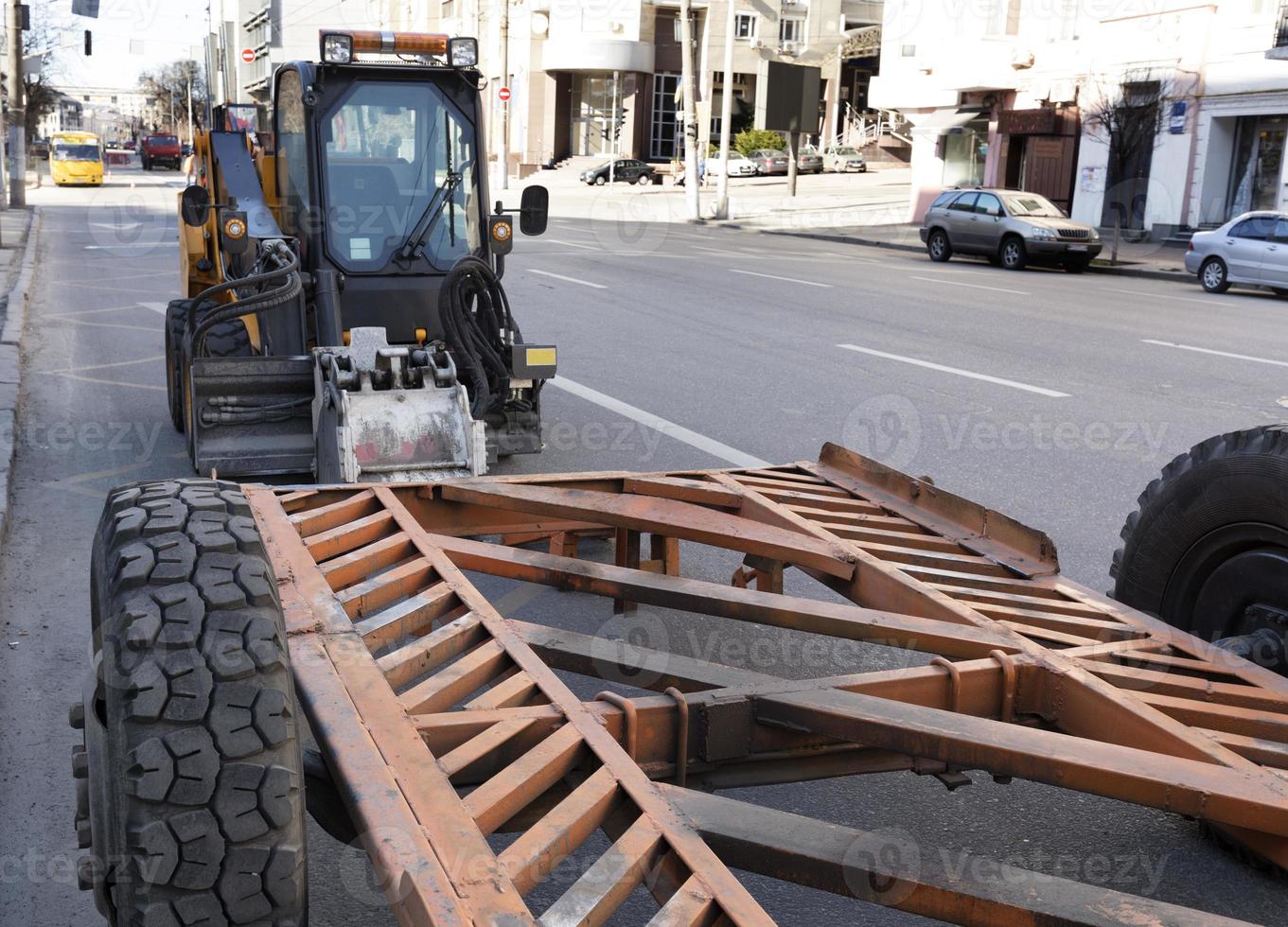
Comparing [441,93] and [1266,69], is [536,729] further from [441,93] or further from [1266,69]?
[1266,69]

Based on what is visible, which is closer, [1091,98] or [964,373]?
[964,373]

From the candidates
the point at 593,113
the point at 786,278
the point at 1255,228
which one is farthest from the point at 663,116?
the point at 786,278

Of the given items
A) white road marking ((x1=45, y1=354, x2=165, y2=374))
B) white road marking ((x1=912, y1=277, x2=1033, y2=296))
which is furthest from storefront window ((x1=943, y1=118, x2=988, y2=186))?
white road marking ((x1=45, y1=354, x2=165, y2=374))

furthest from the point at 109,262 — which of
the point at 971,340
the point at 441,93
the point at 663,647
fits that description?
the point at 663,647

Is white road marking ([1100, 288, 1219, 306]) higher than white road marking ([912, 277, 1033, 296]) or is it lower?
lower

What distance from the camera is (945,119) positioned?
1639 inches

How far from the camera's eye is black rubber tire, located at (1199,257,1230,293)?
903 inches

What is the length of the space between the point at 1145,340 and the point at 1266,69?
18.3 metres

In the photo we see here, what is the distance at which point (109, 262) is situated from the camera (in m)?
21.9

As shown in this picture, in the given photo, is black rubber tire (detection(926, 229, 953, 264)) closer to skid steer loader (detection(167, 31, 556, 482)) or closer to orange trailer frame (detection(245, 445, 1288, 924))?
skid steer loader (detection(167, 31, 556, 482))

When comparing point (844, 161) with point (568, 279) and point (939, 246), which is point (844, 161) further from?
point (568, 279)

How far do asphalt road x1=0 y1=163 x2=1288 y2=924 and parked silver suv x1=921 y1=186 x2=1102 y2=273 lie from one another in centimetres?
331

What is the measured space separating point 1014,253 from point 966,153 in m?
15.4

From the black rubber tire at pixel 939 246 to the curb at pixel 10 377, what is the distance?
18561 mm
